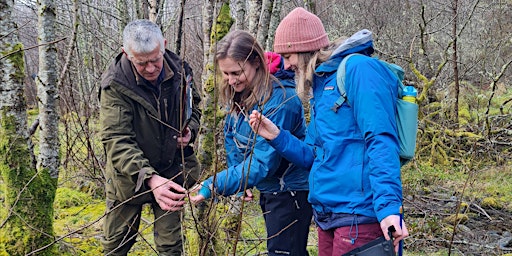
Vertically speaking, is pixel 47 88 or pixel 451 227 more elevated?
pixel 47 88

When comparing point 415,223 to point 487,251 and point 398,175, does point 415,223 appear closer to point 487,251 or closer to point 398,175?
point 487,251

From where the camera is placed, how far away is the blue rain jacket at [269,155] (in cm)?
261

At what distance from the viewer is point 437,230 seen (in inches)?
235

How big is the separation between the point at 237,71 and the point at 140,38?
2.22ft

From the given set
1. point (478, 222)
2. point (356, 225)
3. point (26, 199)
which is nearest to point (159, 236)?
point (26, 199)

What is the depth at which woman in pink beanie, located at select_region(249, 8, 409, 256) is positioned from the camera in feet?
6.66

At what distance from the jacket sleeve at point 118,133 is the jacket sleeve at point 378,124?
1380 mm

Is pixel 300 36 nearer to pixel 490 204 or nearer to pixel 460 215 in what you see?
pixel 460 215

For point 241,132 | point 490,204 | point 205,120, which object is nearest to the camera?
point 241,132

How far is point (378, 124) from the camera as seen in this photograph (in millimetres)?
2043

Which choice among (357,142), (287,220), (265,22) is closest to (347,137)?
(357,142)

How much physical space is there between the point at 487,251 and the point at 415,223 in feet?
2.99

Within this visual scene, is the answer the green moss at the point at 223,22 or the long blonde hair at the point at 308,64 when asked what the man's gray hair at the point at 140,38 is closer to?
the green moss at the point at 223,22

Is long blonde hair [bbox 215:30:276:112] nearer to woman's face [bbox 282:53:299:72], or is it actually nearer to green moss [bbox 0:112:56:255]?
woman's face [bbox 282:53:299:72]
